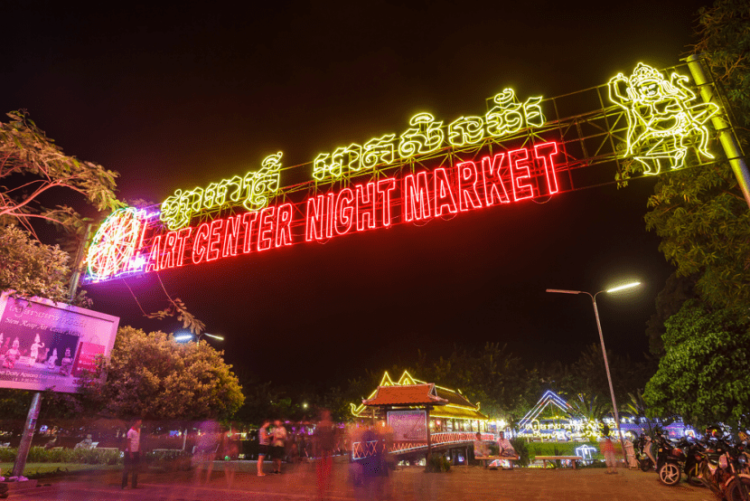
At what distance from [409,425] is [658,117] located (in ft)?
47.6

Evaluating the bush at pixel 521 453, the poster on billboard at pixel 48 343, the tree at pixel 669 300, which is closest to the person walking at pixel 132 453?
the poster on billboard at pixel 48 343

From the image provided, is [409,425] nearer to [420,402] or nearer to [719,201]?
[420,402]

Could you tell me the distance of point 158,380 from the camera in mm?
15719

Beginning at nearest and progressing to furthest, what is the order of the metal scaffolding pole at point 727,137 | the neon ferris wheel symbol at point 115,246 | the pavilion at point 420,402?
the metal scaffolding pole at point 727,137 → the neon ferris wheel symbol at point 115,246 → the pavilion at point 420,402

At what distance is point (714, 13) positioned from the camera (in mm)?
9227

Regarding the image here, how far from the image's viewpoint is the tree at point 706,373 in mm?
13945

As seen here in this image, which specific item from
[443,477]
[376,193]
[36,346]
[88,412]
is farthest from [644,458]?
[88,412]

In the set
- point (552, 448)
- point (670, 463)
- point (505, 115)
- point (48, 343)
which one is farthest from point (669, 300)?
point (48, 343)

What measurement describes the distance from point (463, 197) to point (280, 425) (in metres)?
9.36

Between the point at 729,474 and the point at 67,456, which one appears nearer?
the point at 729,474

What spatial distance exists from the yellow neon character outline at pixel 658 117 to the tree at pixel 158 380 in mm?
15835

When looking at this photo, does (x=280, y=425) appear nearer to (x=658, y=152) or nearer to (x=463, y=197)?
(x=463, y=197)

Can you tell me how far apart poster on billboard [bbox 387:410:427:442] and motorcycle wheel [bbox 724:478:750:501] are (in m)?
11.3

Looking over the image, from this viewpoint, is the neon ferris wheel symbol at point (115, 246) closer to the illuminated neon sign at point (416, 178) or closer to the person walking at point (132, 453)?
the illuminated neon sign at point (416, 178)
